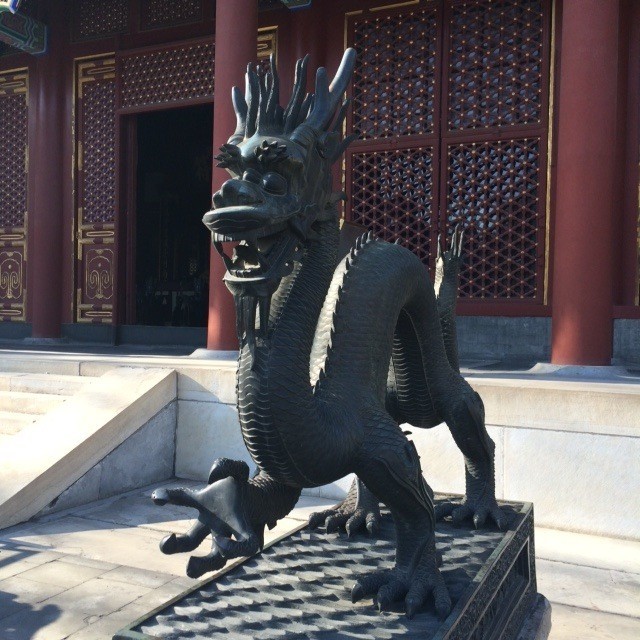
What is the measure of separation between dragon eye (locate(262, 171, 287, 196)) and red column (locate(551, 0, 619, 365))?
190 inches

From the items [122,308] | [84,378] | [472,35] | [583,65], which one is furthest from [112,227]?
[583,65]

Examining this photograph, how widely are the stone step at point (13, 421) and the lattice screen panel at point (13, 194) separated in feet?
16.3

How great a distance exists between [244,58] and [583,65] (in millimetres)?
3031

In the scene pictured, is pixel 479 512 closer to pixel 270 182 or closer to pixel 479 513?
pixel 479 513

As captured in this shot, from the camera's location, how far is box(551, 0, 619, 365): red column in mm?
5699

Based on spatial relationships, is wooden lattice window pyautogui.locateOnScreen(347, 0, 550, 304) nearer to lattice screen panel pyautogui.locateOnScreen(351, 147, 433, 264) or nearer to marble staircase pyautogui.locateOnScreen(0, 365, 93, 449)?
lattice screen panel pyautogui.locateOnScreen(351, 147, 433, 264)

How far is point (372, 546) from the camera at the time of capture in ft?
6.66

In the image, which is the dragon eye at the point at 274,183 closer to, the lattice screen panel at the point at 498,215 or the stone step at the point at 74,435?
the stone step at the point at 74,435

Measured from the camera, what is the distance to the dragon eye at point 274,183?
1.44 meters

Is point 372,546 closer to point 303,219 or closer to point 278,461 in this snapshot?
point 278,461

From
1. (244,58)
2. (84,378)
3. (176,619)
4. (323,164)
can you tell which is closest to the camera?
(176,619)

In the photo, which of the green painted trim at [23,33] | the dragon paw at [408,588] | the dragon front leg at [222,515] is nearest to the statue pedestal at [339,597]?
the dragon paw at [408,588]

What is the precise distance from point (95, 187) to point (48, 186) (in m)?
0.62

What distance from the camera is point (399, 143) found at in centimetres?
768
